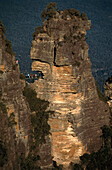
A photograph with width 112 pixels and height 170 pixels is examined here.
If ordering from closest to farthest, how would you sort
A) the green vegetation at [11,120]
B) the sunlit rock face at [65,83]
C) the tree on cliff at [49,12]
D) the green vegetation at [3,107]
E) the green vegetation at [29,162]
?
1. the green vegetation at [3,107]
2. the green vegetation at [11,120]
3. the green vegetation at [29,162]
4. the sunlit rock face at [65,83]
5. the tree on cliff at [49,12]

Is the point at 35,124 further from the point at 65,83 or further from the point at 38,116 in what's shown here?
the point at 65,83

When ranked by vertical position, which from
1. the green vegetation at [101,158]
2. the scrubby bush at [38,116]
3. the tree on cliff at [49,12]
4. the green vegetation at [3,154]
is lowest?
the green vegetation at [101,158]

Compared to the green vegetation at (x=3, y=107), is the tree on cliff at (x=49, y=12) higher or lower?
higher

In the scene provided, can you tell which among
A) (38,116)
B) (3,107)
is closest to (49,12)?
(38,116)

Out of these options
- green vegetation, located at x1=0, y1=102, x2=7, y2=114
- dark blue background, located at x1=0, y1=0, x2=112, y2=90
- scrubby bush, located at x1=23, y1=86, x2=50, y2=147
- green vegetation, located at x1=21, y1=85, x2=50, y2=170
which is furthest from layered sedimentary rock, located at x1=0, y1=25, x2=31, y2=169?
dark blue background, located at x1=0, y1=0, x2=112, y2=90

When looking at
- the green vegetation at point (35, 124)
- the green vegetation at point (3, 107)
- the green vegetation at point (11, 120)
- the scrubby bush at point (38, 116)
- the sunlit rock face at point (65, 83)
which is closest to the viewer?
the green vegetation at point (3, 107)

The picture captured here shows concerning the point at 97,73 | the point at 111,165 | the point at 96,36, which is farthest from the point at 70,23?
the point at 96,36

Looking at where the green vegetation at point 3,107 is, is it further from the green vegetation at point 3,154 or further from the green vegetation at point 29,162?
the green vegetation at point 29,162

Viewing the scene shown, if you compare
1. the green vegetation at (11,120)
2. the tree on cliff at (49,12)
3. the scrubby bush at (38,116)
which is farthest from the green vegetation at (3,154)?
the tree on cliff at (49,12)

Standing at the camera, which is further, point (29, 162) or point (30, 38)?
point (30, 38)
